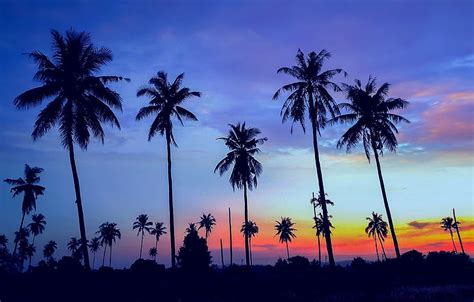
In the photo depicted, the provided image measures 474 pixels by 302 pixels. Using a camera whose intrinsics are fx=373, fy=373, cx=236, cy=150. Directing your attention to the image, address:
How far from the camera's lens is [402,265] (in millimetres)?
29984

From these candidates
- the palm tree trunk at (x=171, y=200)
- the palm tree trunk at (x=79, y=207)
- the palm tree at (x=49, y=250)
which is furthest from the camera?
the palm tree at (x=49, y=250)

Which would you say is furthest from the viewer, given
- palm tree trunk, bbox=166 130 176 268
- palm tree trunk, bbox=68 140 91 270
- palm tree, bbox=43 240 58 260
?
palm tree, bbox=43 240 58 260

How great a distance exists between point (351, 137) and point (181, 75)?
14739mm

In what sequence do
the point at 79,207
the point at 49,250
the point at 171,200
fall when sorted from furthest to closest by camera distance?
the point at 49,250 < the point at 171,200 < the point at 79,207

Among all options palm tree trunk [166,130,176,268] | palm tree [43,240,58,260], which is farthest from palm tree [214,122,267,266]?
palm tree [43,240,58,260]

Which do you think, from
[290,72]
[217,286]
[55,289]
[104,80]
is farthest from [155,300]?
[290,72]

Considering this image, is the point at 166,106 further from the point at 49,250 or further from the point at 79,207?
the point at 49,250

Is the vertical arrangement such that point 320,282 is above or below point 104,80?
below

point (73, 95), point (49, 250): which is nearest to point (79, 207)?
point (73, 95)

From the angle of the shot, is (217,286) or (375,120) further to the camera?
(375,120)

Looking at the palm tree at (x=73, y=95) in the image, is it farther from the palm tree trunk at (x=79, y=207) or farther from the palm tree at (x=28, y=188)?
the palm tree at (x=28, y=188)

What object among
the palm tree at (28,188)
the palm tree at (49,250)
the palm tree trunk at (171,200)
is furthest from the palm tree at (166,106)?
the palm tree at (49,250)

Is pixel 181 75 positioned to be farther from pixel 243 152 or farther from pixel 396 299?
pixel 396 299

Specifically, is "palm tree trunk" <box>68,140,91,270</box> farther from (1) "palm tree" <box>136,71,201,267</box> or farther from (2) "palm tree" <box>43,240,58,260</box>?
(2) "palm tree" <box>43,240,58,260</box>
